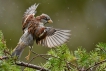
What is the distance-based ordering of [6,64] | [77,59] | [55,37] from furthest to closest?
[55,37] → [77,59] → [6,64]

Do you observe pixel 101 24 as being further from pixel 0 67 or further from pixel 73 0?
pixel 0 67

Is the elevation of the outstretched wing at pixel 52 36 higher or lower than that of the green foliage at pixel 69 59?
higher

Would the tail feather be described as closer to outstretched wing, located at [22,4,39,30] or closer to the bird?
the bird

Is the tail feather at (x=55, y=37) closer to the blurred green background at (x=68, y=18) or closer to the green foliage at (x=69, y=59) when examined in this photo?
the green foliage at (x=69, y=59)

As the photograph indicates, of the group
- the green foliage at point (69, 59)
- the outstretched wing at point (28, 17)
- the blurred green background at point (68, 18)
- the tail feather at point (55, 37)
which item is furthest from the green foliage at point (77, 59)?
the blurred green background at point (68, 18)

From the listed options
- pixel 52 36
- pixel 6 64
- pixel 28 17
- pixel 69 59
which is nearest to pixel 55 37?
pixel 52 36

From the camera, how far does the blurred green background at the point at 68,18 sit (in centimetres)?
667

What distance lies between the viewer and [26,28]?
9.71 ft

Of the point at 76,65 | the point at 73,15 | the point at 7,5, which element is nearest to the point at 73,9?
the point at 73,15

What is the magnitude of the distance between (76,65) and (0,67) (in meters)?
0.42

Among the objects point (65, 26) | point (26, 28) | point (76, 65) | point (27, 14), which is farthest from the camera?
point (65, 26)

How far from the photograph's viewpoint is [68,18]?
7078 mm

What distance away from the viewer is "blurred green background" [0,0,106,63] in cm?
667

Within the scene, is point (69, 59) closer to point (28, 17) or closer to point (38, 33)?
point (38, 33)
